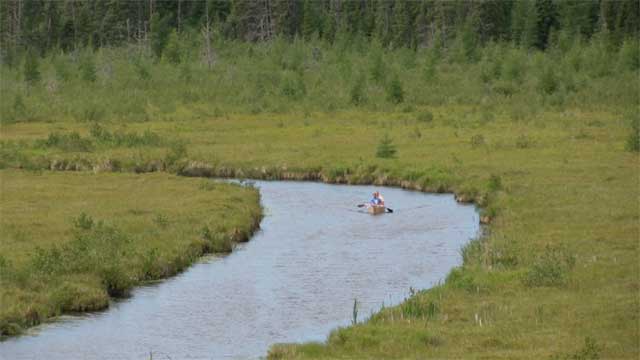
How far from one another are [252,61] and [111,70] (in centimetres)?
1312

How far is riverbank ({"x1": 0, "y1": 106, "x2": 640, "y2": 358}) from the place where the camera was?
23.7 metres

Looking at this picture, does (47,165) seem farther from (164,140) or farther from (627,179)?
(627,179)

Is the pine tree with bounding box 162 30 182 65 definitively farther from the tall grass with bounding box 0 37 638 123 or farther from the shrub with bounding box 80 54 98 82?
the shrub with bounding box 80 54 98 82

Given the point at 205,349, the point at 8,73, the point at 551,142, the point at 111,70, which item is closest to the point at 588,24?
the point at 111,70

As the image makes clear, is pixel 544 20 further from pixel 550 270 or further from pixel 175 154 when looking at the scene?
pixel 550 270

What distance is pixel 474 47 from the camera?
382 ft

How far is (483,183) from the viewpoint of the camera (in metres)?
50.8

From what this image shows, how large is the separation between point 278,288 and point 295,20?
4514 inches

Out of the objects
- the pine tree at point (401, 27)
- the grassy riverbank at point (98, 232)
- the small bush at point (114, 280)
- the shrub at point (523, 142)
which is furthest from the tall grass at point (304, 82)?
the small bush at point (114, 280)

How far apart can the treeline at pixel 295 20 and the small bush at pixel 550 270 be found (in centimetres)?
10000

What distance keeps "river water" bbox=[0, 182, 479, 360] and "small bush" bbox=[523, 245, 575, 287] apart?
3696mm

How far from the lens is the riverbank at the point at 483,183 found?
2369 centimetres

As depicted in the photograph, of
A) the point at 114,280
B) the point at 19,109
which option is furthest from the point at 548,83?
the point at 114,280

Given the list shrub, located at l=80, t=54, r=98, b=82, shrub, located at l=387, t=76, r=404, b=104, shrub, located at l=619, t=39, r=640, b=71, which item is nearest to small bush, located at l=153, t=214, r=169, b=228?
shrub, located at l=387, t=76, r=404, b=104
